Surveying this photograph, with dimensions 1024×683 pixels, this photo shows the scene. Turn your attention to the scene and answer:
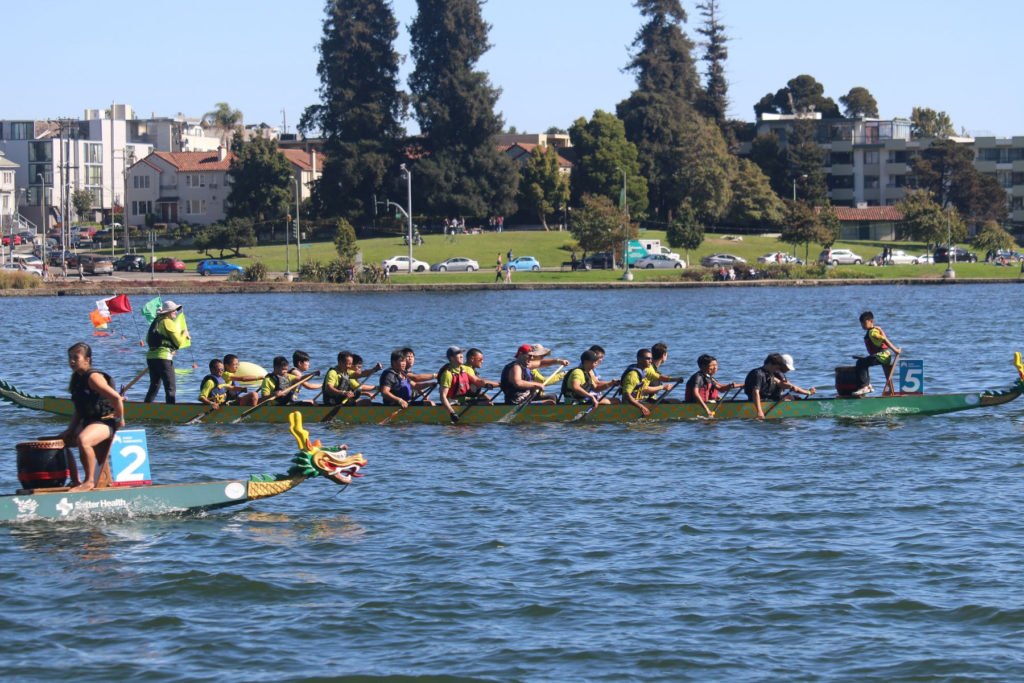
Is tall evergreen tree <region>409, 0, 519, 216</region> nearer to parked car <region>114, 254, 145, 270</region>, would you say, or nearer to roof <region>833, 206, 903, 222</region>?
parked car <region>114, 254, 145, 270</region>

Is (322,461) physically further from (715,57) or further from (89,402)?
(715,57)

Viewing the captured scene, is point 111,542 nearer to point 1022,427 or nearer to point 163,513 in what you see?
point 163,513

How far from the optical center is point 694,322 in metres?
59.5

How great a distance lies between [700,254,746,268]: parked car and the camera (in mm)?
95562

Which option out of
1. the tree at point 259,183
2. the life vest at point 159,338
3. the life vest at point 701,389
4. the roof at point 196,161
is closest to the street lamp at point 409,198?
the tree at point 259,183

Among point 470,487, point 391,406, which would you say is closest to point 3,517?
point 470,487

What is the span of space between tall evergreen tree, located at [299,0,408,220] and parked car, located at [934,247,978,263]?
4469 centimetres

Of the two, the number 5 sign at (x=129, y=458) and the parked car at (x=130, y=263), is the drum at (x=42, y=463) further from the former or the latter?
the parked car at (x=130, y=263)

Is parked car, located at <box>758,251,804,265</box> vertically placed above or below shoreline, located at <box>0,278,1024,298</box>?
above

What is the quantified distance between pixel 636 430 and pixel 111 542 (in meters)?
11.1

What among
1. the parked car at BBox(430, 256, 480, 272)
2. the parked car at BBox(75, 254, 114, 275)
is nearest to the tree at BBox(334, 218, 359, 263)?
the parked car at BBox(430, 256, 480, 272)

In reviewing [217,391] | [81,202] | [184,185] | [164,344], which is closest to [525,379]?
[217,391]

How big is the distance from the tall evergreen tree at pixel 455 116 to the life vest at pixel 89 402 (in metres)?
85.8

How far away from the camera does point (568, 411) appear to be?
80.1 feet
